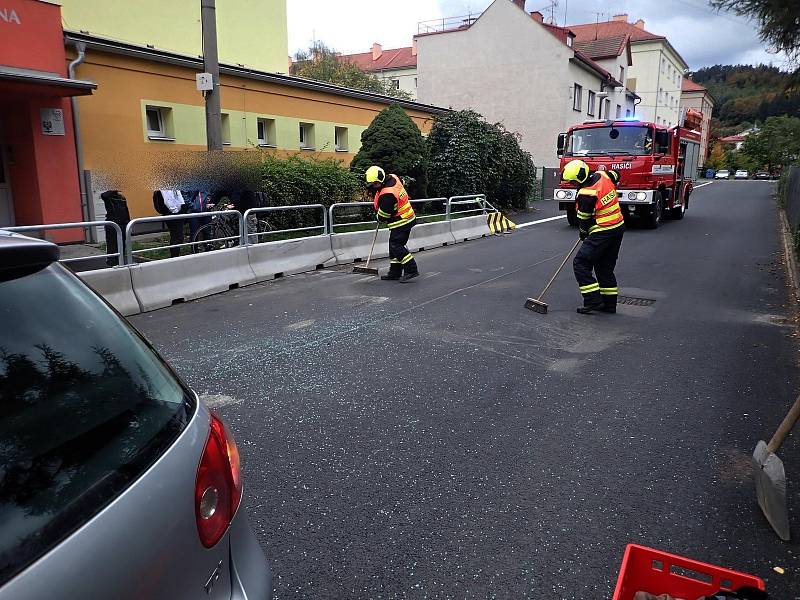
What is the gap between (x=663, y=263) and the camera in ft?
38.1

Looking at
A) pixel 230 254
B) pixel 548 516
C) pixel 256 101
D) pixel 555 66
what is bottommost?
pixel 548 516

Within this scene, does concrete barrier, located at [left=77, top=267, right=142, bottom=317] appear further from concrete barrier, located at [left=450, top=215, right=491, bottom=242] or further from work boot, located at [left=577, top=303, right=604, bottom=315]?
concrete barrier, located at [left=450, top=215, right=491, bottom=242]

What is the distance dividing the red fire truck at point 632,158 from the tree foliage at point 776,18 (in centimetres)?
857

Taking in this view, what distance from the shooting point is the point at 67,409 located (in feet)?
4.85

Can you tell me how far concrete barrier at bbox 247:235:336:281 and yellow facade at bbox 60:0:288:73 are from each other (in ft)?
29.8

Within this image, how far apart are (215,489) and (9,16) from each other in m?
13.0

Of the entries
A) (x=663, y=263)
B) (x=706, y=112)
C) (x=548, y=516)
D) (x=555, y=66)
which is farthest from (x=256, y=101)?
(x=706, y=112)

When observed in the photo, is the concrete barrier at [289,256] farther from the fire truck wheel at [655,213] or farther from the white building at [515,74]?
the white building at [515,74]

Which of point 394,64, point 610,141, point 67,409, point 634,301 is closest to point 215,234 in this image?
point 634,301

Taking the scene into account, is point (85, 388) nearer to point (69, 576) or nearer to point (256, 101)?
point (69, 576)

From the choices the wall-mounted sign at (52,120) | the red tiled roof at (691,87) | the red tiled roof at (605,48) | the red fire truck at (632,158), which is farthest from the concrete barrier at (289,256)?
the red tiled roof at (691,87)

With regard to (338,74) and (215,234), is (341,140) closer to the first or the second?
(215,234)

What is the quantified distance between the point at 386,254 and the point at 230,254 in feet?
12.2

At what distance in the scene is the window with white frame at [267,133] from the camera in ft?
57.0
